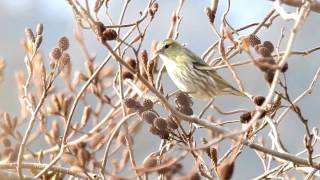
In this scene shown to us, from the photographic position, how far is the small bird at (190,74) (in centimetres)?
235

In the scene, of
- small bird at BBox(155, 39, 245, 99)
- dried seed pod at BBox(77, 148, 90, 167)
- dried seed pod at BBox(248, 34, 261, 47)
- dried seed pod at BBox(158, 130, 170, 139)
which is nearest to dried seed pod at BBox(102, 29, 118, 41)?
dried seed pod at BBox(77, 148, 90, 167)

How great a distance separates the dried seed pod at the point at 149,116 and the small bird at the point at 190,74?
755mm

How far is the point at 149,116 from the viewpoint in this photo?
57.7 inches

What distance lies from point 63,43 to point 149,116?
1.47 feet

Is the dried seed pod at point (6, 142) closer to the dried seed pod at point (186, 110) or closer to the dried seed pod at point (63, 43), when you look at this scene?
the dried seed pod at point (63, 43)

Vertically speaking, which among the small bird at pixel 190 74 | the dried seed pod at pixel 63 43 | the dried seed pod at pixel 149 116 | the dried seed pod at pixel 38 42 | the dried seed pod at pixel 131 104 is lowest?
the small bird at pixel 190 74

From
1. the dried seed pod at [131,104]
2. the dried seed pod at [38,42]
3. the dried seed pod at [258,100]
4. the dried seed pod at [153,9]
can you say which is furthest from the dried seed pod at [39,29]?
the dried seed pod at [258,100]

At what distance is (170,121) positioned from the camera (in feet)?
4.88

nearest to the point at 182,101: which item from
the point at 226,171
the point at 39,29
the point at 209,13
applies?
the point at 209,13

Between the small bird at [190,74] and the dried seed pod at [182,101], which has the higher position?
the dried seed pod at [182,101]

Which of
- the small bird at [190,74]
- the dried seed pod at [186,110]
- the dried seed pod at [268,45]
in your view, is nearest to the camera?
the dried seed pod at [268,45]

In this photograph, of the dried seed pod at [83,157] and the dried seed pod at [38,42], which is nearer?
the dried seed pod at [83,157]

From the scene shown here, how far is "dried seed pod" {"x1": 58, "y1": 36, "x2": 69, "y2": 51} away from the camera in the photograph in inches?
69.8

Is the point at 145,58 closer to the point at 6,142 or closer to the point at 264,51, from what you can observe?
the point at 264,51
